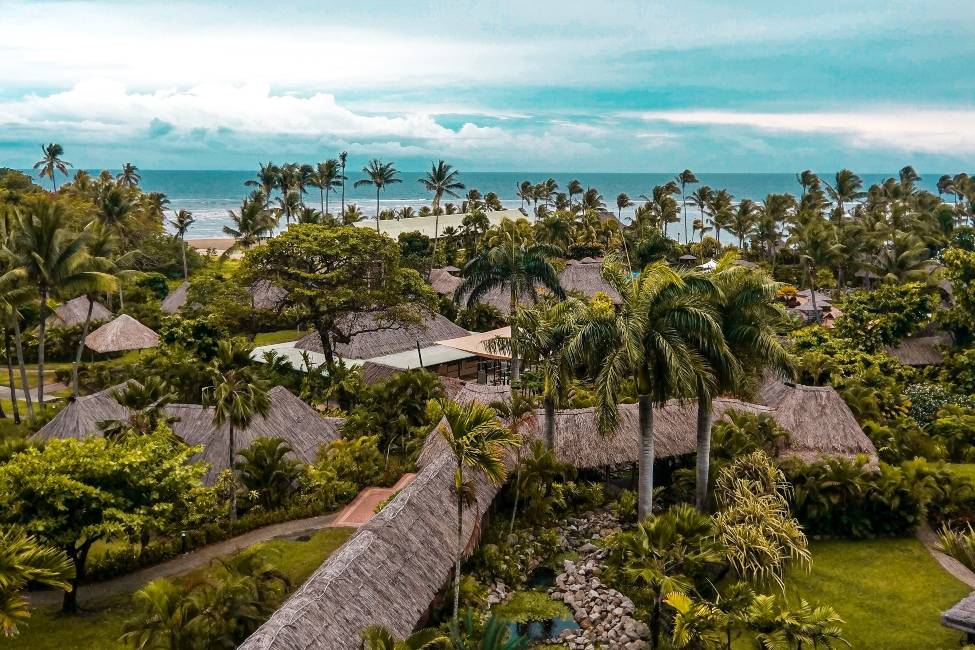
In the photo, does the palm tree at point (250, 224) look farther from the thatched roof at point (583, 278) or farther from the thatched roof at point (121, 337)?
the thatched roof at point (583, 278)

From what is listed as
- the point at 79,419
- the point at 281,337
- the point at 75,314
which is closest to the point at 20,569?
the point at 79,419

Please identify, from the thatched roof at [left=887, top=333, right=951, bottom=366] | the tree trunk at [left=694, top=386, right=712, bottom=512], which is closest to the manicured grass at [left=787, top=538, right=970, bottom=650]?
the tree trunk at [left=694, top=386, right=712, bottom=512]

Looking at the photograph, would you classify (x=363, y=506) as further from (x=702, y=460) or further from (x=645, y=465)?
(x=702, y=460)

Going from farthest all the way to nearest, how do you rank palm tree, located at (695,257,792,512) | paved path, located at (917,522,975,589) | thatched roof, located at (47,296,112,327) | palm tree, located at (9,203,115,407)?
thatched roof, located at (47,296,112,327), palm tree, located at (9,203,115,407), paved path, located at (917,522,975,589), palm tree, located at (695,257,792,512)

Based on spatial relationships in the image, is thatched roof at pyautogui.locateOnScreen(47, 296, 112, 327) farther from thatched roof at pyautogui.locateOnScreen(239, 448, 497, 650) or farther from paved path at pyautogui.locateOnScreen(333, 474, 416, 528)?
thatched roof at pyautogui.locateOnScreen(239, 448, 497, 650)

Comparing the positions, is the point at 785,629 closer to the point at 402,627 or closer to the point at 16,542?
the point at 402,627

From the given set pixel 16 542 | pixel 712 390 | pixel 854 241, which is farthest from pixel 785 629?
pixel 854 241
